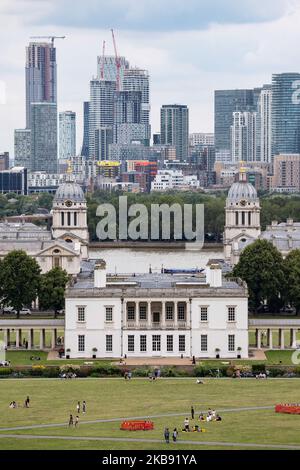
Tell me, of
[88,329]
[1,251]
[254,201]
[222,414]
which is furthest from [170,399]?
[254,201]

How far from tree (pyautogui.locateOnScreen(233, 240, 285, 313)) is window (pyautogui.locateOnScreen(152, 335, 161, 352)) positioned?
13.5m

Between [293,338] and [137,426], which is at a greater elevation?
[293,338]

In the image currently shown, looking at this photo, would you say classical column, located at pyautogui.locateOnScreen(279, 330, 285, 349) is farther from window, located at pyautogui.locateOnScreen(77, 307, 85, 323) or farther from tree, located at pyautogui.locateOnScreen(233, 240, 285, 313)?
tree, located at pyautogui.locateOnScreen(233, 240, 285, 313)

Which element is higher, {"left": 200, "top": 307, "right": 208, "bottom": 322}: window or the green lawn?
{"left": 200, "top": 307, "right": 208, "bottom": 322}: window

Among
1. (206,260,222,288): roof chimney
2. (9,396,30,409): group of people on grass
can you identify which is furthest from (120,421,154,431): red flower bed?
(206,260,222,288): roof chimney

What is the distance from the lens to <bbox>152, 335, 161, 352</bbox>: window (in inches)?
3435

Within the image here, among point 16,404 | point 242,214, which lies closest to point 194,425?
point 16,404

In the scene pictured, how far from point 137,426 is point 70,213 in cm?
7106

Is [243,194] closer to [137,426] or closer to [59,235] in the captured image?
[59,235]

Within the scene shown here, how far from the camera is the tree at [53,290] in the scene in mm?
96875

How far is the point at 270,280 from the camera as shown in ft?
328

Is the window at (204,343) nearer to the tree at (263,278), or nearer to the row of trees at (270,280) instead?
the row of trees at (270,280)

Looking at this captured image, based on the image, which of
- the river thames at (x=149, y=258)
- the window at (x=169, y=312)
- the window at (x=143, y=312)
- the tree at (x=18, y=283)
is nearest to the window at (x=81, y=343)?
the window at (x=143, y=312)
